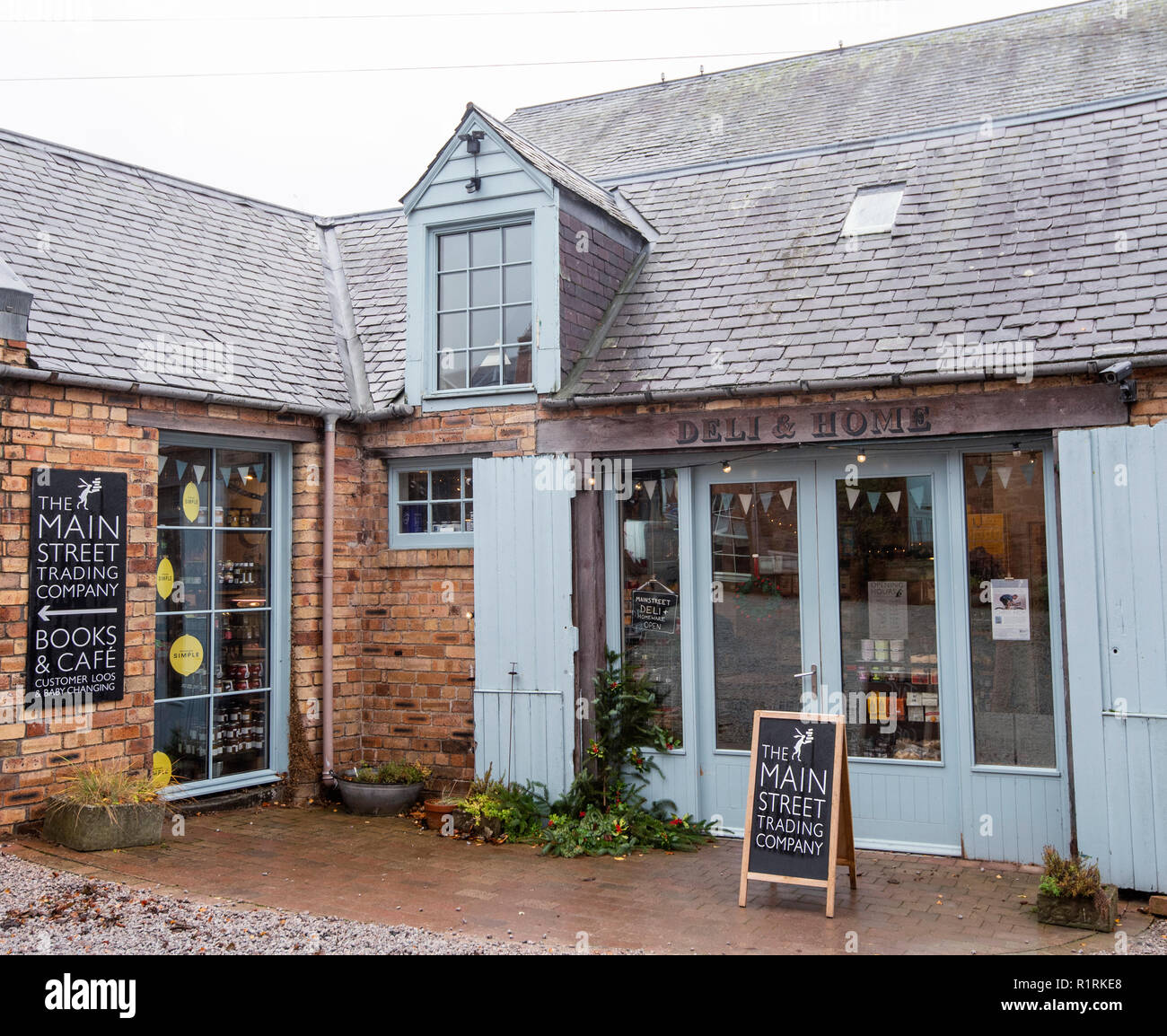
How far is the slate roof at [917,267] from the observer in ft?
22.6

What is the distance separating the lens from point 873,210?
27.9 ft

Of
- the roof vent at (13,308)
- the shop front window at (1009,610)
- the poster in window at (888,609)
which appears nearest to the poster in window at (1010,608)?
the shop front window at (1009,610)

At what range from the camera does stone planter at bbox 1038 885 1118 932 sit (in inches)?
218

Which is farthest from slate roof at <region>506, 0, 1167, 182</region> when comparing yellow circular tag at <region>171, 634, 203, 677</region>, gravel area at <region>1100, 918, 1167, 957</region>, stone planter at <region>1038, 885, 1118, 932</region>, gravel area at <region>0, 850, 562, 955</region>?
gravel area at <region>0, 850, 562, 955</region>

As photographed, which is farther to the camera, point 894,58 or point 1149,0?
point 894,58

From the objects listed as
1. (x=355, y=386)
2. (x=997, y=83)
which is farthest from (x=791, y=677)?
(x=997, y=83)

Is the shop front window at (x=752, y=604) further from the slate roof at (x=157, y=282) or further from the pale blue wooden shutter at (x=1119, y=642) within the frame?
the slate roof at (x=157, y=282)

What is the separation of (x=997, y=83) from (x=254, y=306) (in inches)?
373

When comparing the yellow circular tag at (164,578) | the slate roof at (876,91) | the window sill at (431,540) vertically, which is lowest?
the yellow circular tag at (164,578)

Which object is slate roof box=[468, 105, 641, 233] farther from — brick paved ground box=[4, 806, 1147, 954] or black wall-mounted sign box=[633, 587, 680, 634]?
brick paved ground box=[4, 806, 1147, 954]

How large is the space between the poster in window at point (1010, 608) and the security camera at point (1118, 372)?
1.39 metres

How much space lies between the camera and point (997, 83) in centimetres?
1299

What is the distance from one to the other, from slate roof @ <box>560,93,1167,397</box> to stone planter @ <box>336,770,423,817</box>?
347 cm

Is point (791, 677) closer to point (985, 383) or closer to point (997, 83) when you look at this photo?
point (985, 383)
